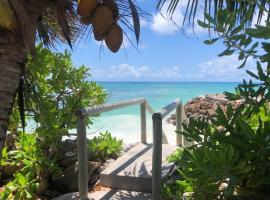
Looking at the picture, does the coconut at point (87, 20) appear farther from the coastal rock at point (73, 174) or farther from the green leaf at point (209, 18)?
the coastal rock at point (73, 174)

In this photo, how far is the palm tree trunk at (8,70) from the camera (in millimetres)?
1870

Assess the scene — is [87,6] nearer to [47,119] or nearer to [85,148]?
[85,148]

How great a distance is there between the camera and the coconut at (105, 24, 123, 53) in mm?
2223

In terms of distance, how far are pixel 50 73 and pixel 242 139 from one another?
11.5ft

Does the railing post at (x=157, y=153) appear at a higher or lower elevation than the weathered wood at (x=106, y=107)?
lower

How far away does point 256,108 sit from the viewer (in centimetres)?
201

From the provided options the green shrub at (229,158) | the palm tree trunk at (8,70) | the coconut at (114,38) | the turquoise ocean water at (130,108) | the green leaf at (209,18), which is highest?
the green leaf at (209,18)

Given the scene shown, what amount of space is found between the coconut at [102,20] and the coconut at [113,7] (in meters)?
0.05

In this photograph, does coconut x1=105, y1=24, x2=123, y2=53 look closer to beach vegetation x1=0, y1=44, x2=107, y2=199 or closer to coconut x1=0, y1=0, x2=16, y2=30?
coconut x1=0, y1=0, x2=16, y2=30

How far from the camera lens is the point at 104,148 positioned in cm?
557

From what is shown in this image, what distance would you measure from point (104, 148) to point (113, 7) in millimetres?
3474

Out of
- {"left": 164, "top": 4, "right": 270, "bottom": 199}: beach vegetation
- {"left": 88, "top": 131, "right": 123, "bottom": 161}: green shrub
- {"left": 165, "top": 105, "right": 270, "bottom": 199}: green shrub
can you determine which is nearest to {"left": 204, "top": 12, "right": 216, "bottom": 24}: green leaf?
{"left": 164, "top": 4, "right": 270, "bottom": 199}: beach vegetation

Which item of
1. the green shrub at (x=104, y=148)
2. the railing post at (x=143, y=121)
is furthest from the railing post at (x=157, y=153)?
the railing post at (x=143, y=121)

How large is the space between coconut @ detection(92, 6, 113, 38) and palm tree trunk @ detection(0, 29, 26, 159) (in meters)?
0.42
